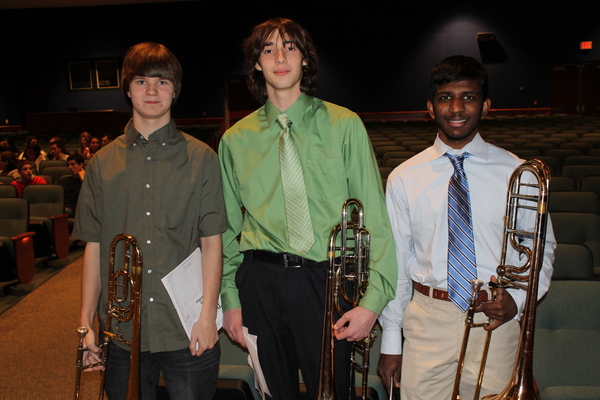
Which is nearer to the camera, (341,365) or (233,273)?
(341,365)

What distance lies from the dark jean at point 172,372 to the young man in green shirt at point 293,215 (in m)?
0.15

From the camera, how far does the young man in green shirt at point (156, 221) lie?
1.67 meters

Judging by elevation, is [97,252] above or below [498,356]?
above

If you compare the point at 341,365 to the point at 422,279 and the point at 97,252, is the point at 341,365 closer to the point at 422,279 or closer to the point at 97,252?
the point at 422,279

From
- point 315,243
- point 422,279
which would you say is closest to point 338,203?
point 315,243

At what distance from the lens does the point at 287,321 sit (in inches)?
68.1

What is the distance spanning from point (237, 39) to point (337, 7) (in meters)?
3.11

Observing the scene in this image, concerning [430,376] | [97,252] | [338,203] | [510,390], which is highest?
[338,203]

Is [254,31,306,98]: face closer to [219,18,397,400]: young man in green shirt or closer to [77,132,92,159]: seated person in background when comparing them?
[219,18,397,400]: young man in green shirt

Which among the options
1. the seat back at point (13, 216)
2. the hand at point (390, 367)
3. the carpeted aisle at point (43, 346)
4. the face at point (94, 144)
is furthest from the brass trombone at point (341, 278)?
the face at point (94, 144)

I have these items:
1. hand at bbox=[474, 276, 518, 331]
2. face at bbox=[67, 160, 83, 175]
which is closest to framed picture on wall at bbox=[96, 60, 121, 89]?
face at bbox=[67, 160, 83, 175]

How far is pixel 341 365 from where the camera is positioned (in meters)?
1.71

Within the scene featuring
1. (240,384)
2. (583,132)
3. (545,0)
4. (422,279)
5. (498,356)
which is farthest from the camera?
(545,0)

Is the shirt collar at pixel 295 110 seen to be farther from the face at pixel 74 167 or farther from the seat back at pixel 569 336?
the face at pixel 74 167
